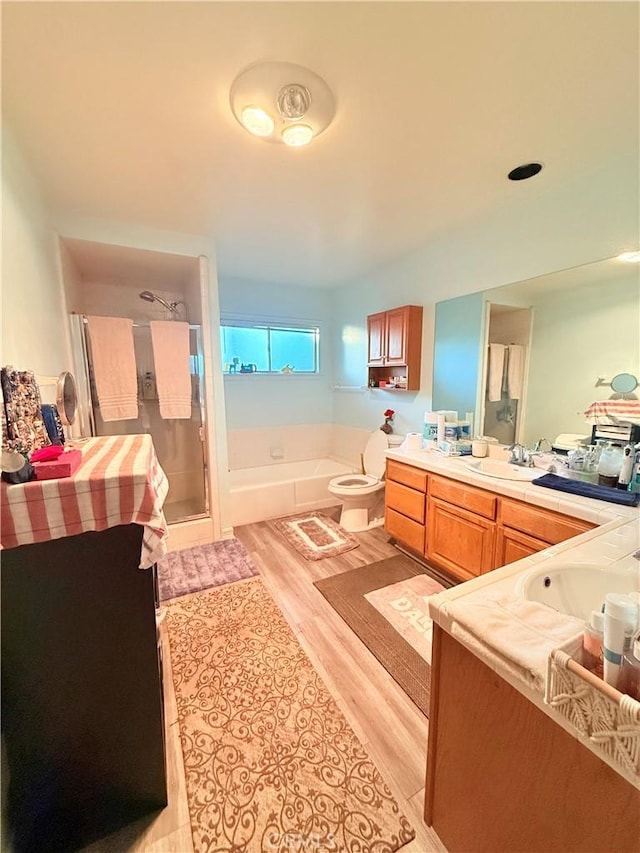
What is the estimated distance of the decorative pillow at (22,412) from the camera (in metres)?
Answer: 1.02

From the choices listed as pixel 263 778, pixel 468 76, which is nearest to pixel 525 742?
pixel 263 778

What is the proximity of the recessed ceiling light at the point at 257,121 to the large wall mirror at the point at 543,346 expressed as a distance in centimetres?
177

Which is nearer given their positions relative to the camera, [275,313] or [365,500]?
[365,500]

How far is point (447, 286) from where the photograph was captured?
2.66 meters

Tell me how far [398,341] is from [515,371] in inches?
42.3

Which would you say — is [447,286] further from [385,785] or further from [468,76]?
[385,785]

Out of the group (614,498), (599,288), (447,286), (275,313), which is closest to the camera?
(614,498)

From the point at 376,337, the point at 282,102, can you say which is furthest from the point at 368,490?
the point at 282,102

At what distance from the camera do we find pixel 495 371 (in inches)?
94.0

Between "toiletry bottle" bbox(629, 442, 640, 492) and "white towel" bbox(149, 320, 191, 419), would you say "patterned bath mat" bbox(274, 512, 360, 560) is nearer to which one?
"white towel" bbox(149, 320, 191, 419)

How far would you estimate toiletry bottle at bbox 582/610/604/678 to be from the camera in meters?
0.61

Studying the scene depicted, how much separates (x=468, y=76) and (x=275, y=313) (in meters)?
2.87

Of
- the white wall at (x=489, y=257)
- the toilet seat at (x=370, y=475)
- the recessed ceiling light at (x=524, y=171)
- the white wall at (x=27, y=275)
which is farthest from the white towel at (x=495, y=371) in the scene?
the white wall at (x=27, y=275)

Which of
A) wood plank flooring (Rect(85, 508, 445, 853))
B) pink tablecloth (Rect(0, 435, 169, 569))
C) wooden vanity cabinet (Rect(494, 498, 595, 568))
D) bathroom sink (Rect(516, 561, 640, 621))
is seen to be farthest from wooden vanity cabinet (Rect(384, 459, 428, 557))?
pink tablecloth (Rect(0, 435, 169, 569))
